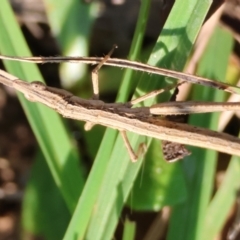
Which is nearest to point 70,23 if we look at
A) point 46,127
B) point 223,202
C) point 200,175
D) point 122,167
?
point 46,127

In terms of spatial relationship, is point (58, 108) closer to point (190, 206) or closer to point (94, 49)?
point (190, 206)

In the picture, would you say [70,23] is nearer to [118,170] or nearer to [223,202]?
[118,170]

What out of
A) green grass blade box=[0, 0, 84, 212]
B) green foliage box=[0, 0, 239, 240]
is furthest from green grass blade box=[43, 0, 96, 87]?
green grass blade box=[0, 0, 84, 212]

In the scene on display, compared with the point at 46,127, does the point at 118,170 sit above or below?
below

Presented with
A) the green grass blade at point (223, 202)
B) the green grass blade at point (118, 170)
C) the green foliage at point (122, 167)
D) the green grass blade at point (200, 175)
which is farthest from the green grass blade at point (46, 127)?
the green grass blade at point (223, 202)

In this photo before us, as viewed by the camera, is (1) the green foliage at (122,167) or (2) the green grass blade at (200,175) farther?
(2) the green grass blade at (200,175)

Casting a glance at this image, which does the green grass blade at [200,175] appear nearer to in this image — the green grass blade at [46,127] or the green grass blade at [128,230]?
the green grass blade at [128,230]

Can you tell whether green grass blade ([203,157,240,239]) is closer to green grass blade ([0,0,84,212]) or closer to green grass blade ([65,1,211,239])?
green grass blade ([65,1,211,239])

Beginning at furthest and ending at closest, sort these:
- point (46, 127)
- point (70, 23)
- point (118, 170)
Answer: point (70, 23)
point (46, 127)
point (118, 170)

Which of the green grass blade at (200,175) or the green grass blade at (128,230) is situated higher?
the green grass blade at (200,175)
